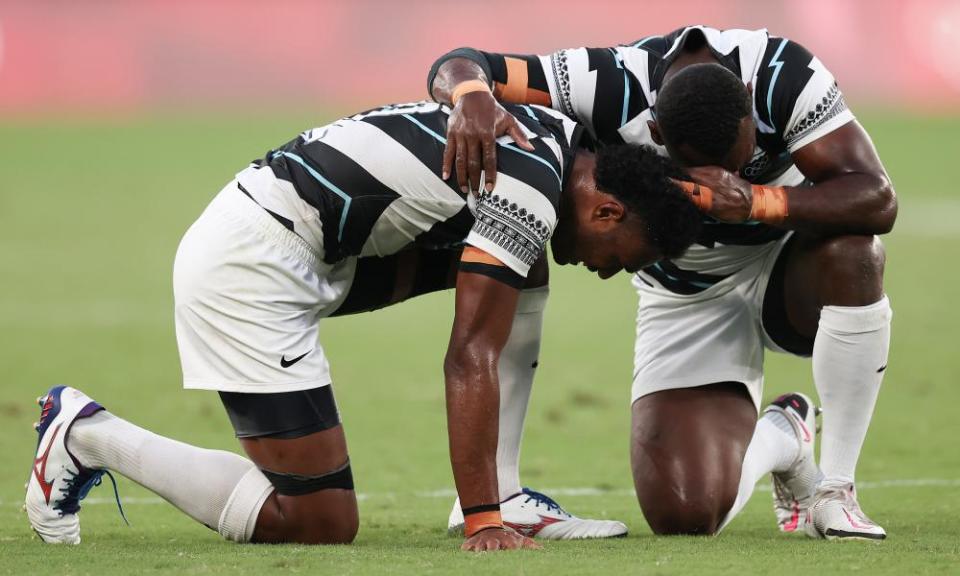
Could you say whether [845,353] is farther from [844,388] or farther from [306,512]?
[306,512]

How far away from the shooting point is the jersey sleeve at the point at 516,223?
3922 mm

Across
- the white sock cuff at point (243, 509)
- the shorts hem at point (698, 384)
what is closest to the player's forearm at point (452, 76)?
the white sock cuff at point (243, 509)

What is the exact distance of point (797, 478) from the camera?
Result: 504 centimetres

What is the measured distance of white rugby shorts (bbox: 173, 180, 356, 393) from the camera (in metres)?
4.30

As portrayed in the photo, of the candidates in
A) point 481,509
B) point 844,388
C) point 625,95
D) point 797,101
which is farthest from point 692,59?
point 481,509

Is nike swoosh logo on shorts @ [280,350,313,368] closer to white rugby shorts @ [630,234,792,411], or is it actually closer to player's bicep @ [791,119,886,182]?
white rugby shorts @ [630,234,792,411]

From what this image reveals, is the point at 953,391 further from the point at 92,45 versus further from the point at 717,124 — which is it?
the point at 92,45

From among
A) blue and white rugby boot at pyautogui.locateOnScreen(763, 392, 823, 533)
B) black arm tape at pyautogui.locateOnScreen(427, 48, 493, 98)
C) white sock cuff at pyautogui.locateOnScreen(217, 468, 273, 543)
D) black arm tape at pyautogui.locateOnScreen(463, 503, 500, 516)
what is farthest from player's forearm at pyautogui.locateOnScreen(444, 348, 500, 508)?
blue and white rugby boot at pyautogui.locateOnScreen(763, 392, 823, 533)

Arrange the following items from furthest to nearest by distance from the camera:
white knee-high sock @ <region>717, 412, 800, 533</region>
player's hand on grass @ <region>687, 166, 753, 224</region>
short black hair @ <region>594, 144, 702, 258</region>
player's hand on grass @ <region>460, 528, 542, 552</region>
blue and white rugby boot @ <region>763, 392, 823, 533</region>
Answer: blue and white rugby boot @ <region>763, 392, 823, 533</region> → white knee-high sock @ <region>717, 412, 800, 533</region> → player's hand on grass @ <region>687, 166, 753, 224</region> → short black hair @ <region>594, 144, 702, 258</region> → player's hand on grass @ <region>460, 528, 542, 552</region>

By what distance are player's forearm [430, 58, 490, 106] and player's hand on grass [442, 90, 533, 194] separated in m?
0.22

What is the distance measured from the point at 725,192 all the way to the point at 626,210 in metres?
0.35

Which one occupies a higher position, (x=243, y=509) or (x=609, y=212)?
(x=609, y=212)

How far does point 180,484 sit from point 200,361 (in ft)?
1.20

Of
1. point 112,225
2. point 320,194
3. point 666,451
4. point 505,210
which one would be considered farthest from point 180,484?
point 112,225
